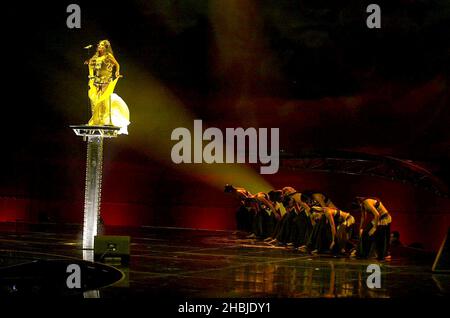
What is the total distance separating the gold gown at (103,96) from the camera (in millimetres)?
12430

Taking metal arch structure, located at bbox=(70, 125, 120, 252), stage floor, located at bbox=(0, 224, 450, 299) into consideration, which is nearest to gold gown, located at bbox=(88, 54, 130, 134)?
metal arch structure, located at bbox=(70, 125, 120, 252)

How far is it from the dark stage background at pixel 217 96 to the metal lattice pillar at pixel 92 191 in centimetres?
640

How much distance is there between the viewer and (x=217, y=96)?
67.2 feet

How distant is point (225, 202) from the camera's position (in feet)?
66.8

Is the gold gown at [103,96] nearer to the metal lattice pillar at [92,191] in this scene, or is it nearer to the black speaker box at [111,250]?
the metal lattice pillar at [92,191]

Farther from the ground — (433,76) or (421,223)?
(433,76)

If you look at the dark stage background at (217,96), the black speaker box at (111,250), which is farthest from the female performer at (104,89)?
the dark stage background at (217,96)

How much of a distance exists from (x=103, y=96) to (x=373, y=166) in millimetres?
6155

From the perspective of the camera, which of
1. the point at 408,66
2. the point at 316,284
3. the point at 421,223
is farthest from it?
the point at 408,66

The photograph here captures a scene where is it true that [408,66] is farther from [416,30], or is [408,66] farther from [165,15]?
[165,15]

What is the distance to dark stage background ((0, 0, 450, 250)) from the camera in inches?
713
